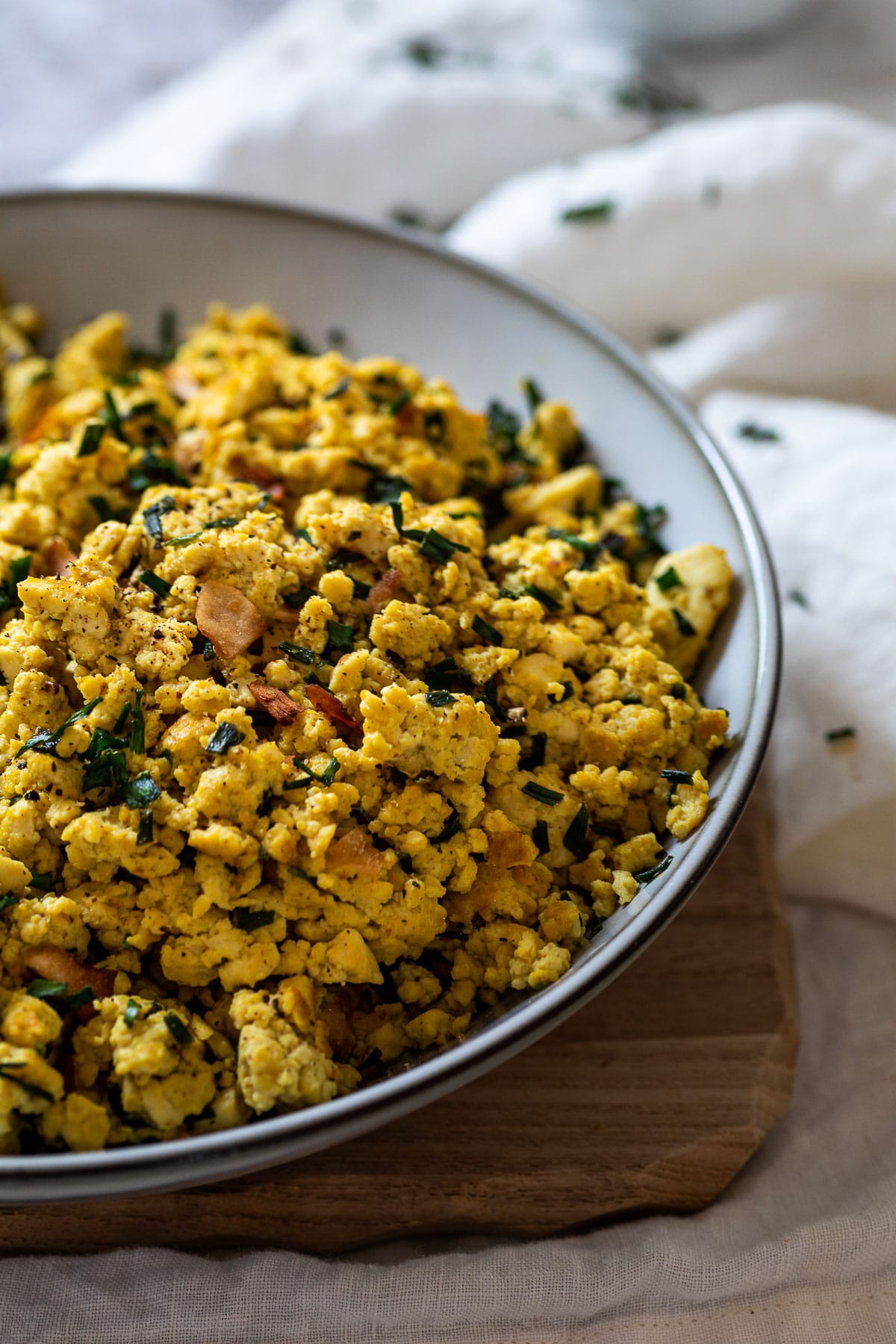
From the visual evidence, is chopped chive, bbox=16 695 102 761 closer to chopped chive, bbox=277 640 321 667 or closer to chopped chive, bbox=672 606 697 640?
chopped chive, bbox=277 640 321 667

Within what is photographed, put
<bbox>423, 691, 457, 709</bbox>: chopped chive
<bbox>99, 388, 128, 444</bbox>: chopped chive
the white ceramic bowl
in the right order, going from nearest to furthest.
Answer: the white ceramic bowl, <bbox>423, 691, 457, 709</bbox>: chopped chive, <bbox>99, 388, 128, 444</bbox>: chopped chive

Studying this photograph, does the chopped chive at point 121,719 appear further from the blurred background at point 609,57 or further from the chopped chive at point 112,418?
the blurred background at point 609,57

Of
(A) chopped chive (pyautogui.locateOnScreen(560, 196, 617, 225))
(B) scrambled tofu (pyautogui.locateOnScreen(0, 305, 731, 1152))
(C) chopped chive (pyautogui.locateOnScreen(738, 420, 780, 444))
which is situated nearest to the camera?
(B) scrambled tofu (pyautogui.locateOnScreen(0, 305, 731, 1152))

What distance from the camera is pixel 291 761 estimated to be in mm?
1361

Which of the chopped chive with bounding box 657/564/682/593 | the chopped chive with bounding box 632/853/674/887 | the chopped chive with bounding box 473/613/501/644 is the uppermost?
the chopped chive with bounding box 473/613/501/644

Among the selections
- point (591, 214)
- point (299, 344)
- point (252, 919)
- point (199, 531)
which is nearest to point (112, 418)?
point (199, 531)

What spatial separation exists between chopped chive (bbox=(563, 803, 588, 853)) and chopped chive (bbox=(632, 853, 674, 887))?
8 centimetres

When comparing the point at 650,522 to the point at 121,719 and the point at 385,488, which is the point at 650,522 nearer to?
the point at 385,488

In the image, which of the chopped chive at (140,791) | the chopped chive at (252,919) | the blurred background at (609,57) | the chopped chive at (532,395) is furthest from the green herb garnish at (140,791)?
the blurred background at (609,57)

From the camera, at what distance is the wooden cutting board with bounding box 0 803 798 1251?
4.82 feet

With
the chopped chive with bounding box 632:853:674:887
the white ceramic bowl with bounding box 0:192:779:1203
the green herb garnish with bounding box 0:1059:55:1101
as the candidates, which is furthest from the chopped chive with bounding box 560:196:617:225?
the green herb garnish with bounding box 0:1059:55:1101

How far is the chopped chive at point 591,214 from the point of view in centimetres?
239

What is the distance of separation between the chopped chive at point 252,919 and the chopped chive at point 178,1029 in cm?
11

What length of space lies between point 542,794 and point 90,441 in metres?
0.79
